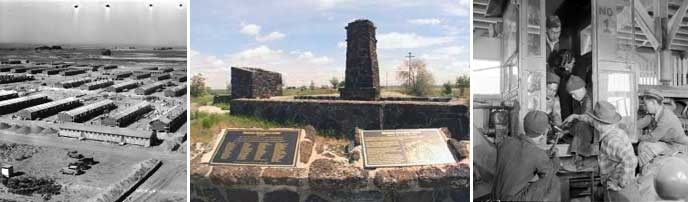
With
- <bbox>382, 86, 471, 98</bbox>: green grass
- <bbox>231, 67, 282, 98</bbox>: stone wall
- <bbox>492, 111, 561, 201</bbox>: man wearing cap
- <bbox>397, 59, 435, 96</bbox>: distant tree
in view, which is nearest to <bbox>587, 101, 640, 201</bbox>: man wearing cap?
<bbox>492, 111, 561, 201</bbox>: man wearing cap

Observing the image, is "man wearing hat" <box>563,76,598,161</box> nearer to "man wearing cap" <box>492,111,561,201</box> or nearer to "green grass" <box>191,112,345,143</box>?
"man wearing cap" <box>492,111,561,201</box>

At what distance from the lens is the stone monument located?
507cm

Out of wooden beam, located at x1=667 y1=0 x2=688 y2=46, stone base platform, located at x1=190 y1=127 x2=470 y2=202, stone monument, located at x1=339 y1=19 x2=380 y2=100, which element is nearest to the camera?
stone base platform, located at x1=190 y1=127 x2=470 y2=202

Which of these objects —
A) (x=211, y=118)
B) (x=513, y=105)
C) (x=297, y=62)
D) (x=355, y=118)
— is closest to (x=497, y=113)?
(x=513, y=105)

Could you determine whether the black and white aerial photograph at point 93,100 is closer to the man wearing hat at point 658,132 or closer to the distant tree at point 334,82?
the distant tree at point 334,82

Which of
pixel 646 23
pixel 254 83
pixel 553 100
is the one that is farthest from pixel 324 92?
pixel 646 23

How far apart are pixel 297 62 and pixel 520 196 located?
2.24 meters

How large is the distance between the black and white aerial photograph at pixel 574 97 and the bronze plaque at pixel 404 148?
355mm

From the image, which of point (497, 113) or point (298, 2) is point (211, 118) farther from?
point (497, 113)

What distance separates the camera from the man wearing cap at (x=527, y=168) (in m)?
4.77

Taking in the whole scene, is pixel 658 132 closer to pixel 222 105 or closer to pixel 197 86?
pixel 222 105

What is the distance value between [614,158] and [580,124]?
0.43 m

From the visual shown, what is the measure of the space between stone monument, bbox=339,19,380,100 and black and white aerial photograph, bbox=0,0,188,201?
1441 millimetres

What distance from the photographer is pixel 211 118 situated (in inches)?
198
